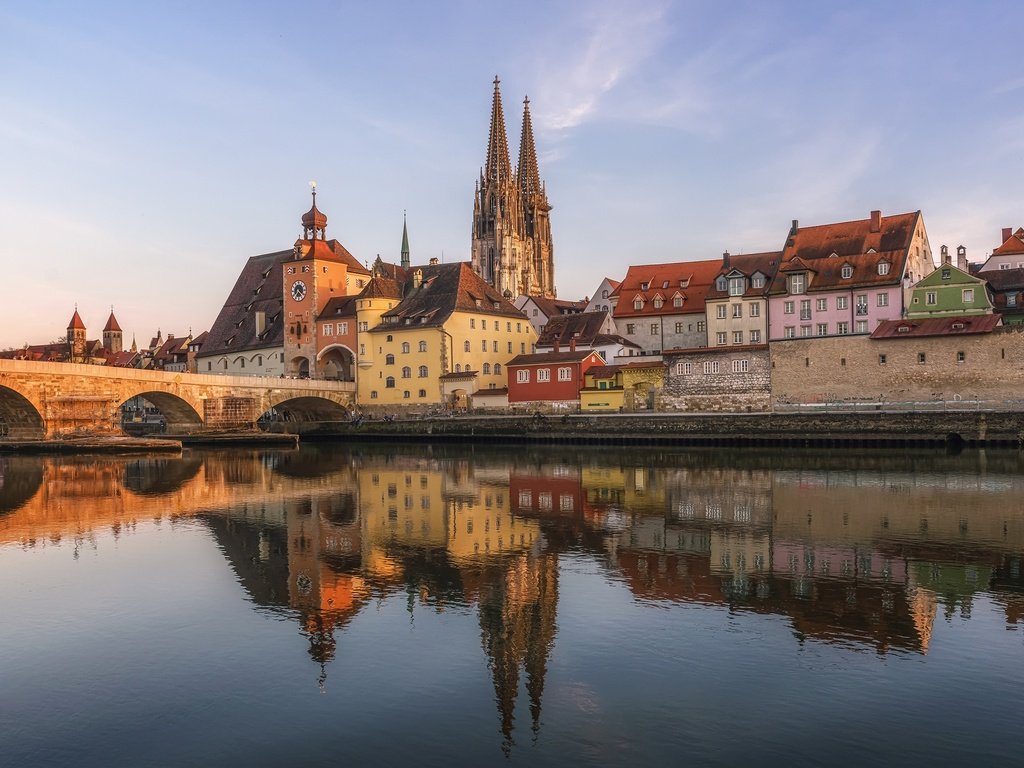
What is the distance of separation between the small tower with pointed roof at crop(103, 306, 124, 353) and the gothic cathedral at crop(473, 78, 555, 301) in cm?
5453

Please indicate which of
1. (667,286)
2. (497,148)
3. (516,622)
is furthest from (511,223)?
(516,622)

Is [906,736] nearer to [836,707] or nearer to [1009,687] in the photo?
[836,707]

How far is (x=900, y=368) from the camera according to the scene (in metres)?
49.6

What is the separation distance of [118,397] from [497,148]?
3012 inches

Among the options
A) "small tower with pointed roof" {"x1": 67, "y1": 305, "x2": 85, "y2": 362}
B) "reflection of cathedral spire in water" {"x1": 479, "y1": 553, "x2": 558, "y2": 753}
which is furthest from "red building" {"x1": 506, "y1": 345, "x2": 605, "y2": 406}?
"small tower with pointed roof" {"x1": 67, "y1": 305, "x2": 85, "y2": 362}

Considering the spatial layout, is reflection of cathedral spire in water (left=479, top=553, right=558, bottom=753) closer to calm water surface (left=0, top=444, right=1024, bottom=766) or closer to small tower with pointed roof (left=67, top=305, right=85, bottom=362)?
calm water surface (left=0, top=444, right=1024, bottom=766)

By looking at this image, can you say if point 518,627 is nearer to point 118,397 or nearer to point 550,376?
point 118,397

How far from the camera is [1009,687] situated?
31.7ft

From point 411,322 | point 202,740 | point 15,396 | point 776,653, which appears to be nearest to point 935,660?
point 776,653

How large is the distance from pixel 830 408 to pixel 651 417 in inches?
383

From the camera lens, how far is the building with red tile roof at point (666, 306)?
213 feet

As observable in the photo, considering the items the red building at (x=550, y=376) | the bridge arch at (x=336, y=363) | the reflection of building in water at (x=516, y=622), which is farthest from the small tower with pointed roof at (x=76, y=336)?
the reflection of building in water at (x=516, y=622)

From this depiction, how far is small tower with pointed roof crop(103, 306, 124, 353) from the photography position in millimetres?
128125

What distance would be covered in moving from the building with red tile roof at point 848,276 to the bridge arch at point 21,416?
142 ft
